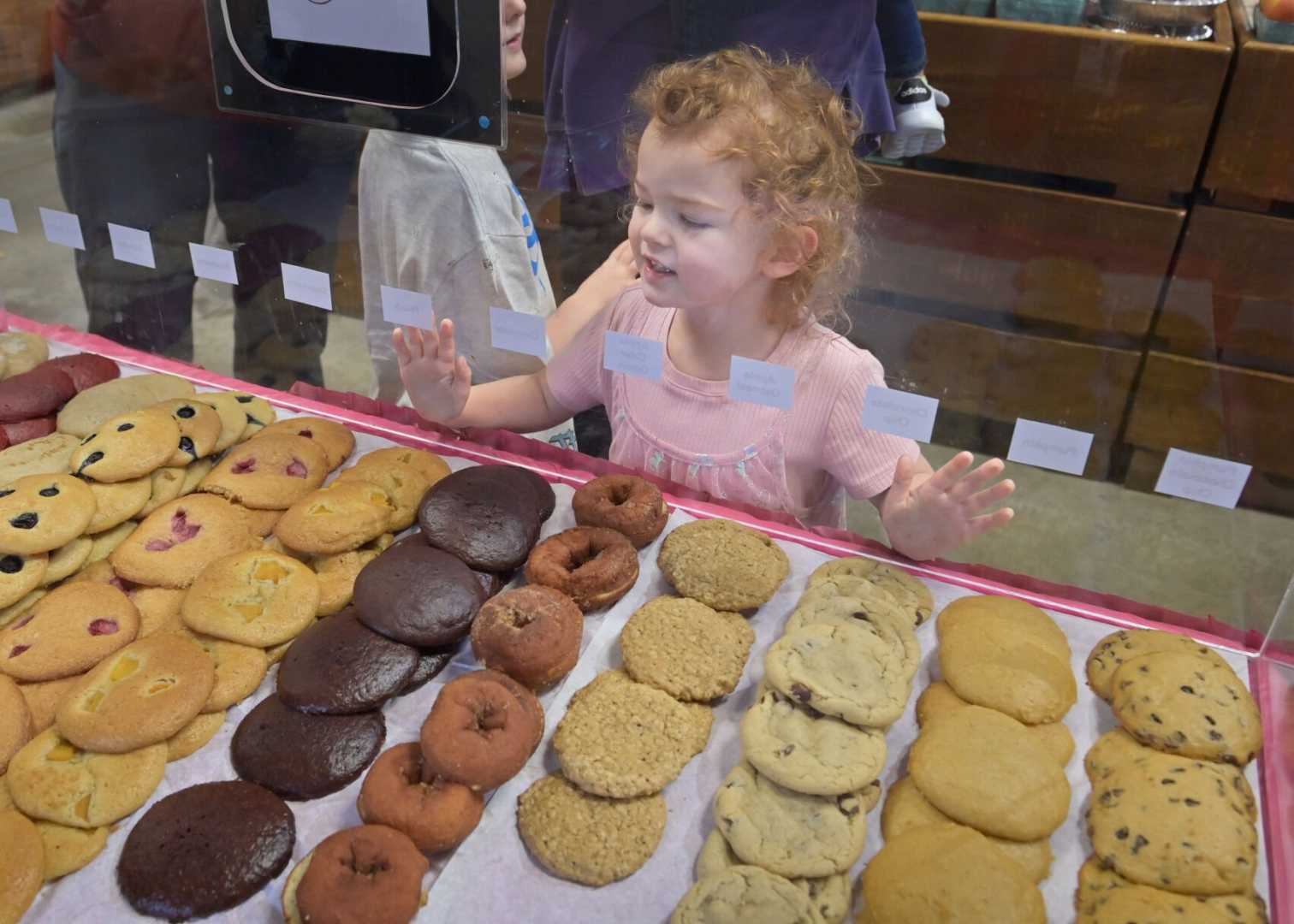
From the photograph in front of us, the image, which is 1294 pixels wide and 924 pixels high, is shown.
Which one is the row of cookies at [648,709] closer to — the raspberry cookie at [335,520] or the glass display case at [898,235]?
the glass display case at [898,235]

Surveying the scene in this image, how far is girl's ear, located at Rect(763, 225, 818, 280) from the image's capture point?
1.36 metres

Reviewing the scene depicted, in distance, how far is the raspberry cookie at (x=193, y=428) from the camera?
5.17 feet

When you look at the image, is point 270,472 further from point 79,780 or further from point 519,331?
point 79,780

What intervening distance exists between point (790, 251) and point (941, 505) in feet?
1.30

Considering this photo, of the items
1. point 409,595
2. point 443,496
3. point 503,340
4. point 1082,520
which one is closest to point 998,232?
point 1082,520

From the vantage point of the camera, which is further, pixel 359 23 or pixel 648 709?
pixel 359 23

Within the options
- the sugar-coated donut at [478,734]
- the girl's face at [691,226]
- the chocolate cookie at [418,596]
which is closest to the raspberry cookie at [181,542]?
the chocolate cookie at [418,596]

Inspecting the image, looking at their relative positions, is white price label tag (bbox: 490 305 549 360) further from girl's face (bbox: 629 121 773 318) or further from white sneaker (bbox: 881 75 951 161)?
white sneaker (bbox: 881 75 951 161)

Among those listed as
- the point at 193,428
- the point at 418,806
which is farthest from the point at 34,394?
the point at 418,806

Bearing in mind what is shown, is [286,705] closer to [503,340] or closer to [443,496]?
[443,496]

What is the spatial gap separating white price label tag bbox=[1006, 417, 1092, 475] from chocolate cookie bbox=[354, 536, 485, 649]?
781 mm

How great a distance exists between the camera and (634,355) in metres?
1.57

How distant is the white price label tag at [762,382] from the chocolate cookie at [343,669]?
1.97ft

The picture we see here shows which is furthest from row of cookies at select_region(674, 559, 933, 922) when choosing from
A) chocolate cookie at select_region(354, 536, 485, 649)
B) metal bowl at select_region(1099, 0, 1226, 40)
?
metal bowl at select_region(1099, 0, 1226, 40)
